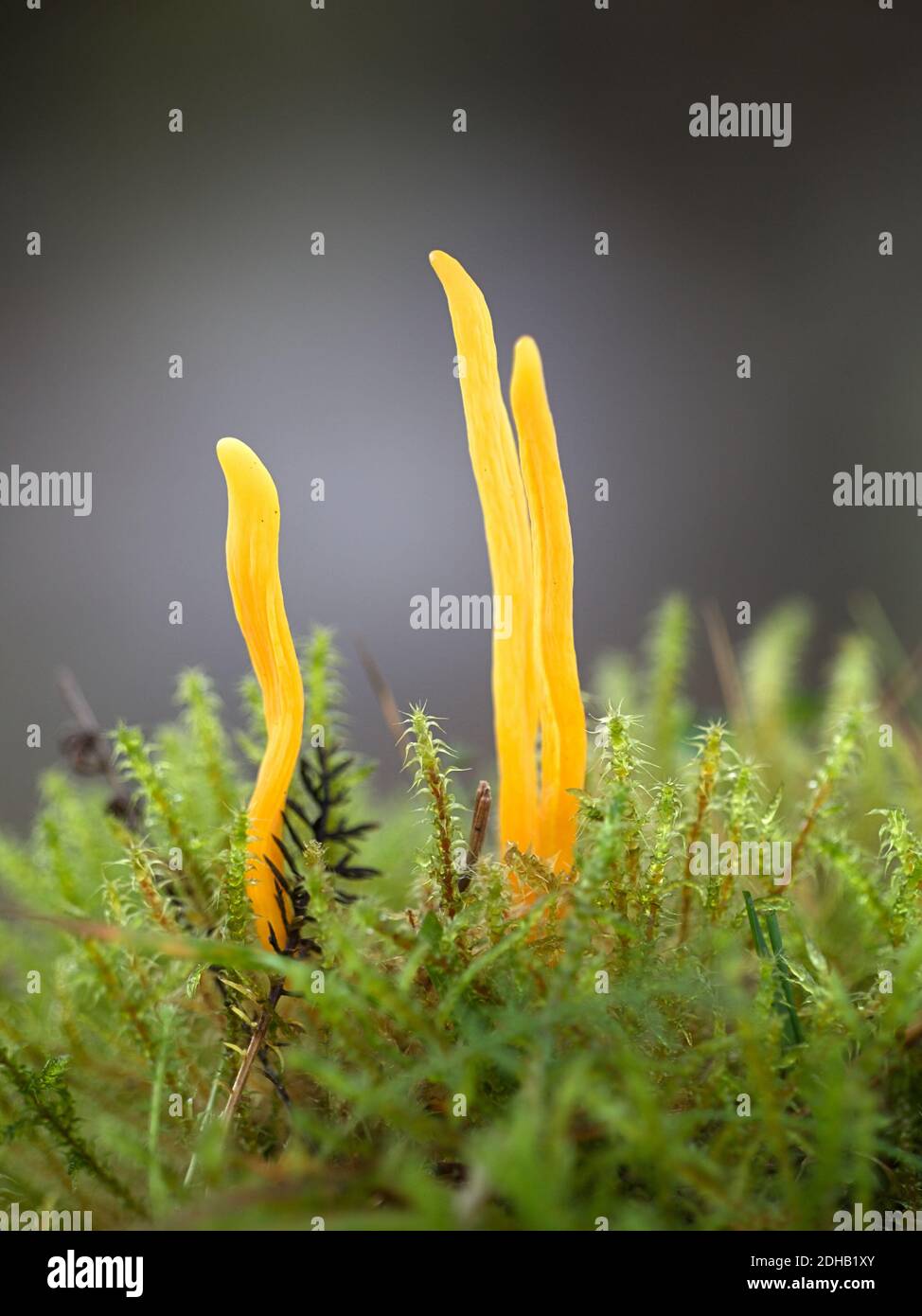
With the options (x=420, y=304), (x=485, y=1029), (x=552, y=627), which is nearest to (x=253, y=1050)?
(x=485, y=1029)

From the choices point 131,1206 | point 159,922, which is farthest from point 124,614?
point 131,1206

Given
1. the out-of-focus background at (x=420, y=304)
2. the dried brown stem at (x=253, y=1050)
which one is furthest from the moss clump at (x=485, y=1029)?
the out-of-focus background at (x=420, y=304)

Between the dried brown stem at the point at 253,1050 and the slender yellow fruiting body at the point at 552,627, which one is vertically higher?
the slender yellow fruiting body at the point at 552,627

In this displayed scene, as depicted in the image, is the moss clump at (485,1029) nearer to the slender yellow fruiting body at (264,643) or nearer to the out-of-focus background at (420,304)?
the slender yellow fruiting body at (264,643)

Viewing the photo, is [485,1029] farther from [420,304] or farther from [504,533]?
[420,304]

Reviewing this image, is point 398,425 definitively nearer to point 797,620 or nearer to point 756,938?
point 797,620

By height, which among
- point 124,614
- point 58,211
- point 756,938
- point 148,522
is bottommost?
point 756,938
